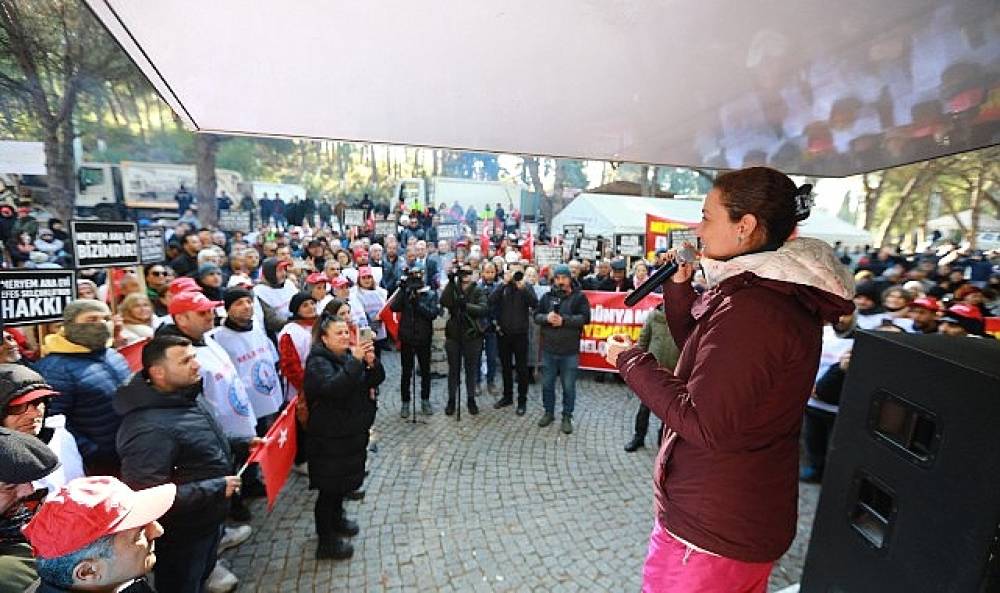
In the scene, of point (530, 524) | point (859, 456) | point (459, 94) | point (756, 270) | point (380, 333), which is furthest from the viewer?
point (380, 333)

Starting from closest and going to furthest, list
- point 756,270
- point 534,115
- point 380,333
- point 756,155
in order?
point 756,270 < point 534,115 < point 756,155 < point 380,333

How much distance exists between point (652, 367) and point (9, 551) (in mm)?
2424

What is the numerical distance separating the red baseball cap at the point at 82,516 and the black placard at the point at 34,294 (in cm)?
281

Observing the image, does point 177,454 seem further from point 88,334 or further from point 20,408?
point 88,334

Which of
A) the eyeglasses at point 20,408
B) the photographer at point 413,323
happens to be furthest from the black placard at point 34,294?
the photographer at point 413,323

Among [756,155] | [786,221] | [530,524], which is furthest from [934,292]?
[786,221]

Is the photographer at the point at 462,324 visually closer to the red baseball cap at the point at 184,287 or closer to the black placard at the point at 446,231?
the red baseball cap at the point at 184,287

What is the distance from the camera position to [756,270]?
149cm

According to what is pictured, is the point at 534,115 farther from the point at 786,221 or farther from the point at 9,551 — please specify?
the point at 9,551

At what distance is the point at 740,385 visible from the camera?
1.43 m

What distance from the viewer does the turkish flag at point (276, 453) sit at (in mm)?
2961

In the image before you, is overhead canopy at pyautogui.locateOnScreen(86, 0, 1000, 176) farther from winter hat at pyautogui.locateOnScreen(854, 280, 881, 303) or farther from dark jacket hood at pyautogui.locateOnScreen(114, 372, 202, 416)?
winter hat at pyautogui.locateOnScreen(854, 280, 881, 303)

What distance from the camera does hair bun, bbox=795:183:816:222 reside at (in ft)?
5.23

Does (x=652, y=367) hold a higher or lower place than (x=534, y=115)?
lower
